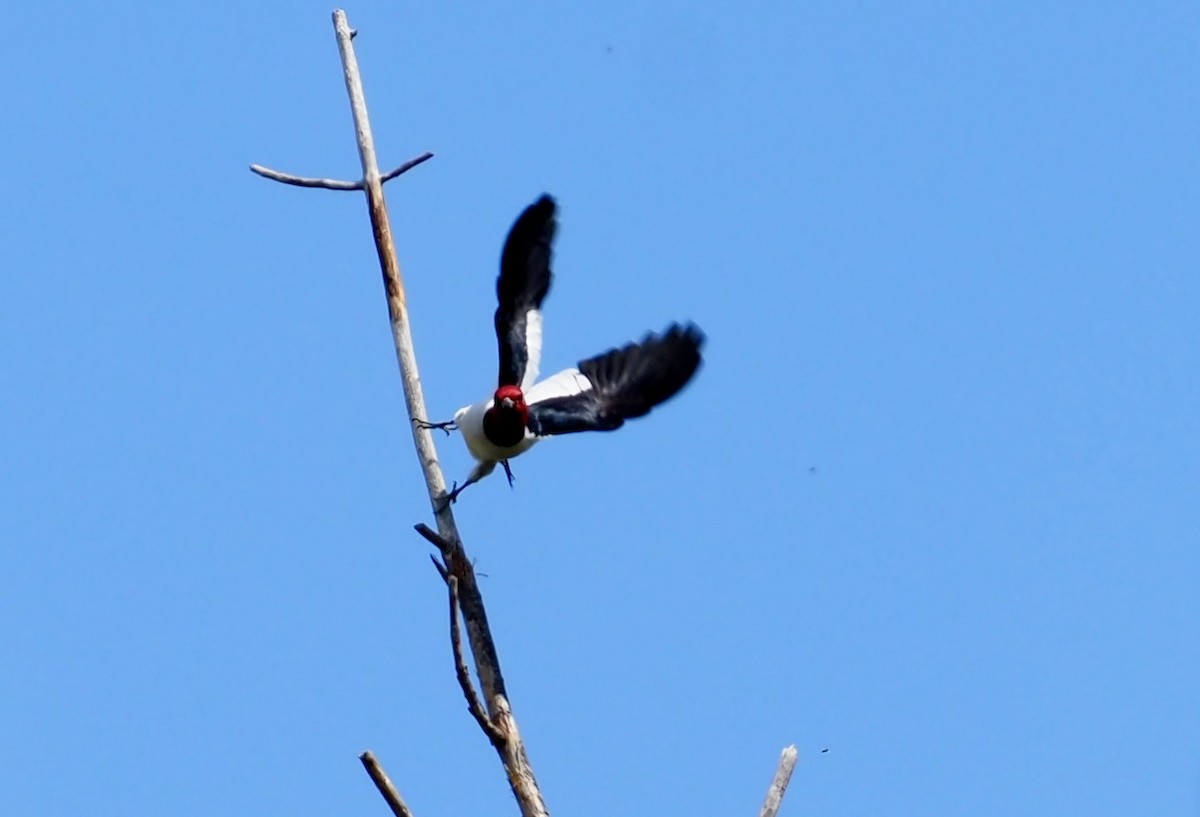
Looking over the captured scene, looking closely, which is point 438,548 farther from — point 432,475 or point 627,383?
point 627,383

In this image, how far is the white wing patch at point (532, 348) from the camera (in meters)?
10.2

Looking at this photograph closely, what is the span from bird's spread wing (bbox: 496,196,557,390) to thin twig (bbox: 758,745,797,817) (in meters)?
2.94

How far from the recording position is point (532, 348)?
10.3 m

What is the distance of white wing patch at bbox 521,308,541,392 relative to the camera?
10180 millimetres

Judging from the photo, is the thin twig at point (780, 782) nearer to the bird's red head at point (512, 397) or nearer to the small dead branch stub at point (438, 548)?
the small dead branch stub at point (438, 548)

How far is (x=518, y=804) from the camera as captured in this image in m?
8.14

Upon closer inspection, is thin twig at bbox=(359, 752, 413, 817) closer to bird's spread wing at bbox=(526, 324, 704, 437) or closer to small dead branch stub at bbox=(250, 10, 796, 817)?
small dead branch stub at bbox=(250, 10, 796, 817)

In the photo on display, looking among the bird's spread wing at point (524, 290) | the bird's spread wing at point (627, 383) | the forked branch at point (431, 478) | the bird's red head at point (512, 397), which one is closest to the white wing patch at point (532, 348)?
the bird's spread wing at point (524, 290)

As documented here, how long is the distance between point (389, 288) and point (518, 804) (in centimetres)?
294

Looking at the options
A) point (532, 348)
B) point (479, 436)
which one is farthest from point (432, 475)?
point (532, 348)

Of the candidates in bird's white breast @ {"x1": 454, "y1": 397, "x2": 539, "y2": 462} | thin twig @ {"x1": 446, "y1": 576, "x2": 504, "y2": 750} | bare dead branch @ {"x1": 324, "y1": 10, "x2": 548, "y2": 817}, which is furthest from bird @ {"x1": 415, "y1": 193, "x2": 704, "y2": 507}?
thin twig @ {"x1": 446, "y1": 576, "x2": 504, "y2": 750}

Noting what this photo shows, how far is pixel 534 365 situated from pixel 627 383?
57 cm

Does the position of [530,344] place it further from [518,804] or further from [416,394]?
[518,804]

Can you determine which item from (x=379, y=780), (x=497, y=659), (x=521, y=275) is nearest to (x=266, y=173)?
(x=521, y=275)
